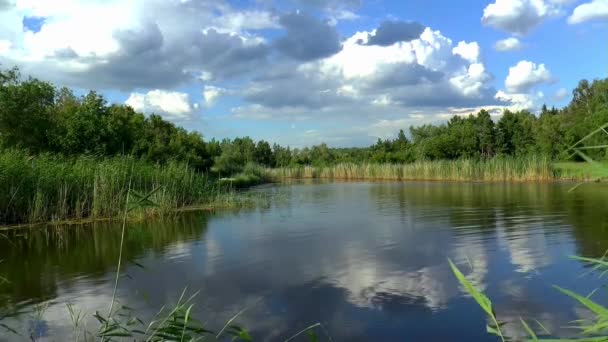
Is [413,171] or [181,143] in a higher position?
[181,143]

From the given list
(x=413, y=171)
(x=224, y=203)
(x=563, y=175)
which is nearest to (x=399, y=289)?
(x=224, y=203)

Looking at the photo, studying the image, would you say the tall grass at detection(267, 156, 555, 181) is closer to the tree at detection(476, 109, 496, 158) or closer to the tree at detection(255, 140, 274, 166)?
the tree at detection(476, 109, 496, 158)

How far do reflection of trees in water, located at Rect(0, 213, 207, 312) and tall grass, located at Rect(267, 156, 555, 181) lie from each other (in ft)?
74.4

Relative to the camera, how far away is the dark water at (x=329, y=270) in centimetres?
562

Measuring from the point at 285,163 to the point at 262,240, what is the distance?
5417cm

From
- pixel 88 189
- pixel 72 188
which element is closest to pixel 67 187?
pixel 72 188

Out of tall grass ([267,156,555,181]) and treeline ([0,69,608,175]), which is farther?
tall grass ([267,156,555,181])

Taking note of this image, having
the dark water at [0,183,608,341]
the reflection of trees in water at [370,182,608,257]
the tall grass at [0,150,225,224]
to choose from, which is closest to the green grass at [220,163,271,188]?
the tall grass at [0,150,225,224]

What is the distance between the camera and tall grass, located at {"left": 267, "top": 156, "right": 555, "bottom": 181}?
30.9 m

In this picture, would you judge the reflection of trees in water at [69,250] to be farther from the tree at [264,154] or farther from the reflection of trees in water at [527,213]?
the tree at [264,154]

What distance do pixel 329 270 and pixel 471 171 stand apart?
92.6ft

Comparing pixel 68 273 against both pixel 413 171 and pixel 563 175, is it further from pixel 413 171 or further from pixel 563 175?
pixel 413 171

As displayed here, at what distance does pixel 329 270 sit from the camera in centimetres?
809

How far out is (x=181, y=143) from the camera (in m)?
38.3
